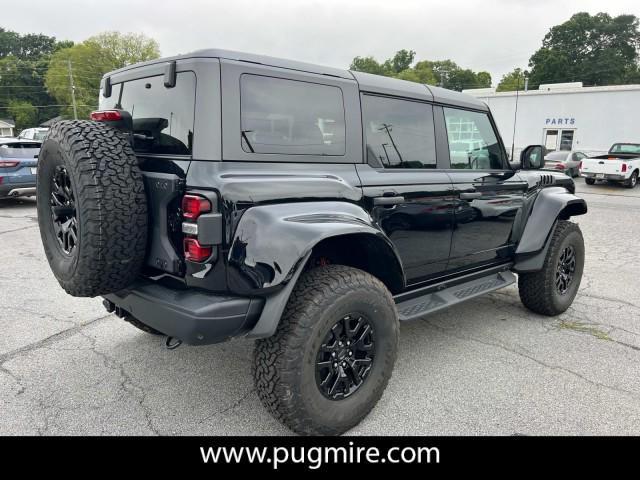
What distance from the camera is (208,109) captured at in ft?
7.22

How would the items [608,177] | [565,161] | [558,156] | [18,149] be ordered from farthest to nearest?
[558,156] → [565,161] → [608,177] → [18,149]

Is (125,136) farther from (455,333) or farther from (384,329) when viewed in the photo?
(455,333)

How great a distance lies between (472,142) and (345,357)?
220 centimetres

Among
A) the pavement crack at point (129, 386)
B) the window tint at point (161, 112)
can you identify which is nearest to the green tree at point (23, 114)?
the pavement crack at point (129, 386)

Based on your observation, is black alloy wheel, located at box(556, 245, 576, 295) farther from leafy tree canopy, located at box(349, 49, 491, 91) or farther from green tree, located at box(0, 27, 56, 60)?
green tree, located at box(0, 27, 56, 60)

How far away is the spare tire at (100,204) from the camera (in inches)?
84.2

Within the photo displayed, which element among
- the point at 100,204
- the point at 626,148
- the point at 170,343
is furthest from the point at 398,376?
the point at 626,148

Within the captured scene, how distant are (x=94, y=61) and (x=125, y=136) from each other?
7791 cm

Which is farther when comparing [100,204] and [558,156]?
[558,156]

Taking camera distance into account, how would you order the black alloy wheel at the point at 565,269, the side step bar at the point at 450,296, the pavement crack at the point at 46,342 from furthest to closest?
the black alloy wheel at the point at 565,269 < the pavement crack at the point at 46,342 < the side step bar at the point at 450,296

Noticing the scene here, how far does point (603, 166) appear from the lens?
16891 millimetres

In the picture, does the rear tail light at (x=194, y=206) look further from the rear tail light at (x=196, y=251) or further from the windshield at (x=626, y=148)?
the windshield at (x=626, y=148)

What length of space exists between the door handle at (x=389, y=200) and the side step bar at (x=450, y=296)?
0.72m

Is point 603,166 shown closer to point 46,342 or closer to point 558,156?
point 558,156
